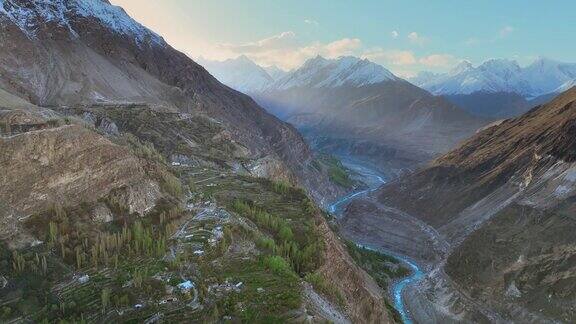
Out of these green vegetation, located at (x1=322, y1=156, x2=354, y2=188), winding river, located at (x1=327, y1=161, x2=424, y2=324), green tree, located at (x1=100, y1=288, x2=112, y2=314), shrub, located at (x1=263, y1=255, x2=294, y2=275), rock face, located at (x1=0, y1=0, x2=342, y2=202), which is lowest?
winding river, located at (x1=327, y1=161, x2=424, y2=324)

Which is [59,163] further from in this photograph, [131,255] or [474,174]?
[474,174]

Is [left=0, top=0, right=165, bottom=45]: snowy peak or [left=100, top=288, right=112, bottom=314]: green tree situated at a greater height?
[left=0, top=0, right=165, bottom=45]: snowy peak

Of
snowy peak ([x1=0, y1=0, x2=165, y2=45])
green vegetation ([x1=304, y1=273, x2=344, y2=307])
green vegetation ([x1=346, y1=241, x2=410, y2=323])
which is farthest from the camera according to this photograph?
snowy peak ([x1=0, y1=0, x2=165, y2=45])

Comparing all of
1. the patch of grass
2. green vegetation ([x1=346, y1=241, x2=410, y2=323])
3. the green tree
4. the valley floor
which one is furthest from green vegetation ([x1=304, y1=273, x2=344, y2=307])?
green vegetation ([x1=346, y1=241, x2=410, y2=323])

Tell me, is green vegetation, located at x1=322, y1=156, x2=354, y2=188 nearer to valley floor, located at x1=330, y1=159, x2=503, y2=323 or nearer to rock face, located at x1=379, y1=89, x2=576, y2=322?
valley floor, located at x1=330, y1=159, x2=503, y2=323

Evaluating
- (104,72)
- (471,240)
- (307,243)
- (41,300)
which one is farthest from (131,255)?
(104,72)

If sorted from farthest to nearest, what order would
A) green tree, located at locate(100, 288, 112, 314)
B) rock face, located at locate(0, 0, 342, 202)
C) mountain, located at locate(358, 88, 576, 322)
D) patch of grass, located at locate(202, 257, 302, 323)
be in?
rock face, located at locate(0, 0, 342, 202), mountain, located at locate(358, 88, 576, 322), patch of grass, located at locate(202, 257, 302, 323), green tree, located at locate(100, 288, 112, 314)
